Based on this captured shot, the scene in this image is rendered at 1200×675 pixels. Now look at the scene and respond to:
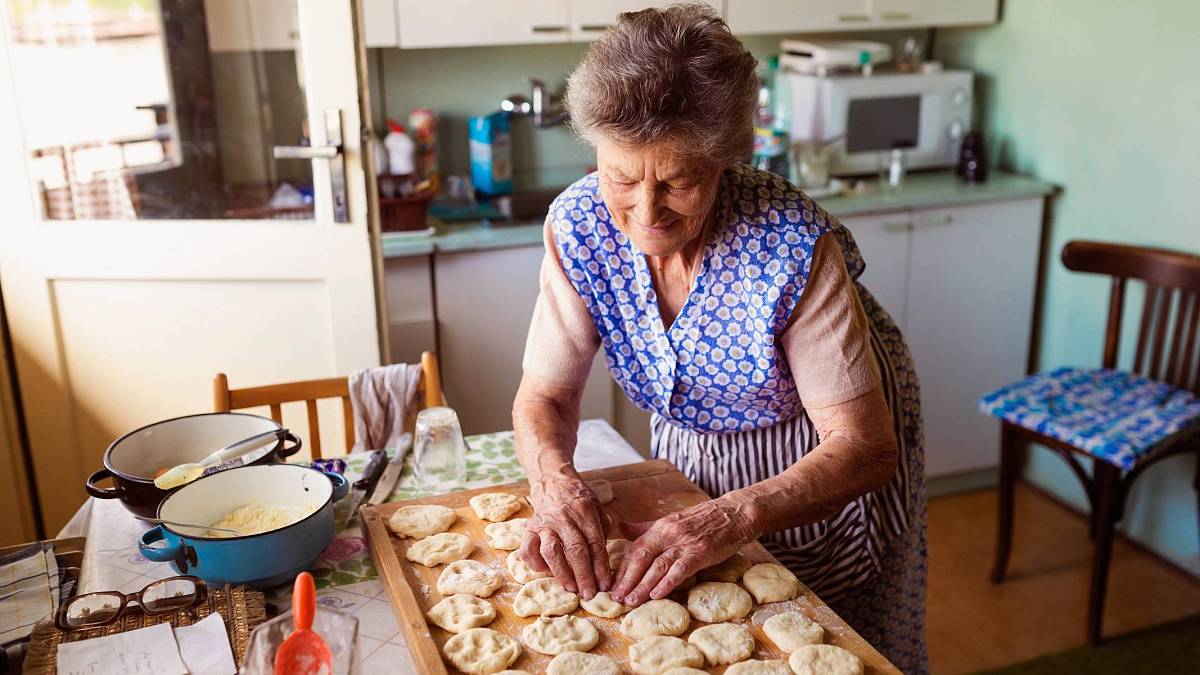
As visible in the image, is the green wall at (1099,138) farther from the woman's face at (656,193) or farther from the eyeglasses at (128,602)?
the eyeglasses at (128,602)

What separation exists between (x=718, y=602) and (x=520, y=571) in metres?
0.24

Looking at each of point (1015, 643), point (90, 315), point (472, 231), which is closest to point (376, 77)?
point (472, 231)

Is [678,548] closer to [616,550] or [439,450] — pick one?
[616,550]

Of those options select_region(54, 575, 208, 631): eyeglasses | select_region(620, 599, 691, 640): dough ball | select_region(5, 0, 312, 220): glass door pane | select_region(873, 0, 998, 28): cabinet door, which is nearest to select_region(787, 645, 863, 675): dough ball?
Result: select_region(620, 599, 691, 640): dough ball

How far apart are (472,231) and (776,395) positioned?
1.49m

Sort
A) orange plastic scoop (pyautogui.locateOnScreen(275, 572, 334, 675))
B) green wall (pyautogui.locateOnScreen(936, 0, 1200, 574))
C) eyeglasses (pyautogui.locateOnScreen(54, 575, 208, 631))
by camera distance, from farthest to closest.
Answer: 1. green wall (pyautogui.locateOnScreen(936, 0, 1200, 574))
2. eyeglasses (pyautogui.locateOnScreen(54, 575, 208, 631))
3. orange plastic scoop (pyautogui.locateOnScreen(275, 572, 334, 675))

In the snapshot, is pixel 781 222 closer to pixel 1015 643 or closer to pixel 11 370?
pixel 1015 643

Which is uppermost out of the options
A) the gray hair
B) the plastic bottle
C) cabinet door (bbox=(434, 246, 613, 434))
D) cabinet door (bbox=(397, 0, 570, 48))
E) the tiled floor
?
cabinet door (bbox=(397, 0, 570, 48))

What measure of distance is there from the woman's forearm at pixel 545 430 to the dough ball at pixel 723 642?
0.31m

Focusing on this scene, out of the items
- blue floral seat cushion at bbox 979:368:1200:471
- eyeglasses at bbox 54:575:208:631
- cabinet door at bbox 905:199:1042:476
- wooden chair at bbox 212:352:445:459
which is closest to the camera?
eyeglasses at bbox 54:575:208:631

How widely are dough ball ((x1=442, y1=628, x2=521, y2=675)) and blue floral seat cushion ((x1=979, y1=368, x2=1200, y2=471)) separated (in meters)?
1.89

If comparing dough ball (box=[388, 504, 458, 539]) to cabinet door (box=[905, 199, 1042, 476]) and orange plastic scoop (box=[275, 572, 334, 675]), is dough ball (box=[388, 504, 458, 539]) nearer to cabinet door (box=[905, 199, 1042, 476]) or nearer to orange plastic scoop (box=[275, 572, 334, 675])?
orange plastic scoop (box=[275, 572, 334, 675])

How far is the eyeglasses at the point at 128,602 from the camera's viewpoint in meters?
1.16

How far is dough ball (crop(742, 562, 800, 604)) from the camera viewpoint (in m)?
1.20
